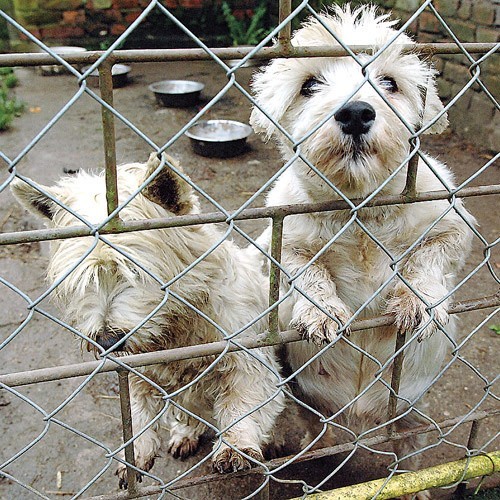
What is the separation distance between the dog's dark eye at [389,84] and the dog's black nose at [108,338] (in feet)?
4.66

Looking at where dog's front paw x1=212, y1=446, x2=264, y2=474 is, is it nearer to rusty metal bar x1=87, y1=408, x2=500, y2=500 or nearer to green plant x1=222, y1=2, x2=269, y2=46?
rusty metal bar x1=87, y1=408, x2=500, y2=500

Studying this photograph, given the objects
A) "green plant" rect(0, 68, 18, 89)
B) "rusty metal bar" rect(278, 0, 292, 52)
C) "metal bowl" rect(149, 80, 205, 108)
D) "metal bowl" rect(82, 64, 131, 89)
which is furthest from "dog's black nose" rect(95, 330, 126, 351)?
"green plant" rect(0, 68, 18, 89)

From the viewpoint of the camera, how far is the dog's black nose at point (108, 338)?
212 centimetres

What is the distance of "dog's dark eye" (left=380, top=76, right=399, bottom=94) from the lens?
2381 millimetres

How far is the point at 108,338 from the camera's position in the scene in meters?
2.12

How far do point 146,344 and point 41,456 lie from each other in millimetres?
1184

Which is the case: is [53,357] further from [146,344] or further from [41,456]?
[146,344]

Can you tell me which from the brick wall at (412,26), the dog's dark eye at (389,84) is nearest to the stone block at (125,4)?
the brick wall at (412,26)

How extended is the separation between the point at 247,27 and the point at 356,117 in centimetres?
1015

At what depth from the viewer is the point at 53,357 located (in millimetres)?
3701

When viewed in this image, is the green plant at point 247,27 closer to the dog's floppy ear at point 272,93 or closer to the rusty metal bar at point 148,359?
the dog's floppy ear at point 272,93

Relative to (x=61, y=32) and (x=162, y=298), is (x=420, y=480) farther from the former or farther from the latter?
(x=61, y=32)

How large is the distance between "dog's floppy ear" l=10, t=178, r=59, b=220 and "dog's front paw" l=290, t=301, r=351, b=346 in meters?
0.99

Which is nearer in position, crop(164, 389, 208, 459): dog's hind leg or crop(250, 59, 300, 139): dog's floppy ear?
crop(250, 59, 300, 139): dog's floppy ear
